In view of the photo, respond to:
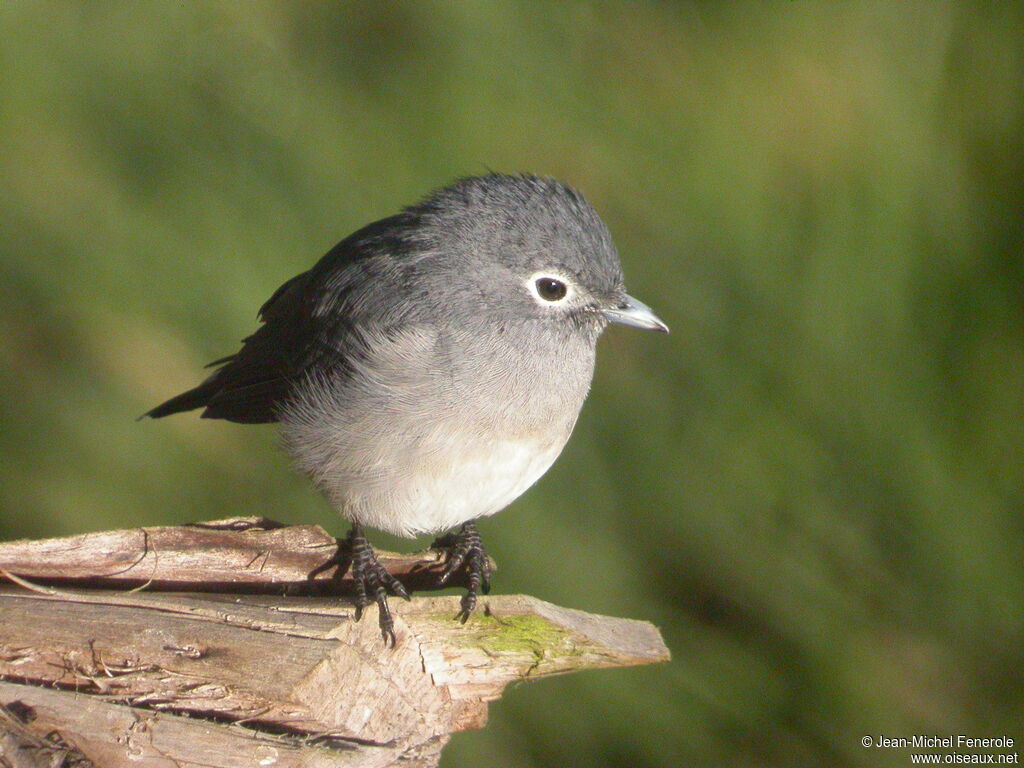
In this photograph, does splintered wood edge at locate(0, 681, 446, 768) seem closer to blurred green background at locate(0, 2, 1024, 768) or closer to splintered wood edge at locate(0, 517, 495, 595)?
splintered wood edge at locate(0, 517, 495, 595)

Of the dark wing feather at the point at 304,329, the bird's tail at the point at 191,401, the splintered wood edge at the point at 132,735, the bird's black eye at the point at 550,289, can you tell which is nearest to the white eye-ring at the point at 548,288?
the bird's black eye at the point at 550,289

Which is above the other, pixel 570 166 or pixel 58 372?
pixel 570 166

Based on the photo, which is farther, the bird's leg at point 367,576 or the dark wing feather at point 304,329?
the dark wing feather at point 304,329

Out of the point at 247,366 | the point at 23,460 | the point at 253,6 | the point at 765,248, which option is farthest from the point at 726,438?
the point at 23,460

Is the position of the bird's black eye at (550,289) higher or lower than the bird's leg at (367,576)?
higher

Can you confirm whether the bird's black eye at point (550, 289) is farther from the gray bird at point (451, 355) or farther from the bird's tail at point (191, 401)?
the bird's tail at point (191, 401)

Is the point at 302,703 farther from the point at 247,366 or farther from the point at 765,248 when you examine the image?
the point at 765,248

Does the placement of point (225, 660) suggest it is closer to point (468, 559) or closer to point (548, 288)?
point (468, 559)
